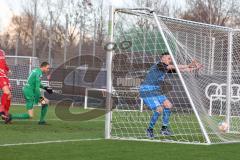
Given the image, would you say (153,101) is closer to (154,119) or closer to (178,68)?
(154,119)

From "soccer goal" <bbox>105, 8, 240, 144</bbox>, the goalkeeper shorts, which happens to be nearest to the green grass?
"soccer goal" <bbox>105, 8, 240, 144</bbox>

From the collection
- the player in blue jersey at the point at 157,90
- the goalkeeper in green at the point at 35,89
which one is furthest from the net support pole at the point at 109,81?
the goalkeeper in green at the point at 35,89

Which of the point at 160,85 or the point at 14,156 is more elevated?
the point at 160,85

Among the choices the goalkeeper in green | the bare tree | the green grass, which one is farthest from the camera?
the bare tree

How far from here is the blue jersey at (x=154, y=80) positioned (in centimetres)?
1177

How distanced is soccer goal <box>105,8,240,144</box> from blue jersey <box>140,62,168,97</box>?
0.38 metres

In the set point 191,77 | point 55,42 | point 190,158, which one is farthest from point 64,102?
point 190,158

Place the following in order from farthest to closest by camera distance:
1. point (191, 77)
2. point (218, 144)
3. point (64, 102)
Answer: point (64, 102), point (191, 77), point (218, 144)

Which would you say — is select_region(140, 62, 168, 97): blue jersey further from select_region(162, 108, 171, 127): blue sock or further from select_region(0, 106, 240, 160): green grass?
select_region(0, 106, 240, 160): green grass

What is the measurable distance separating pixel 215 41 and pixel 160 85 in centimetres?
292

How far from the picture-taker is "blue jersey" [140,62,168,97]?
38.6 ft

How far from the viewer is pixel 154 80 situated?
11852 millimetres

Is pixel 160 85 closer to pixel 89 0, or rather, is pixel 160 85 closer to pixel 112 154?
pixel 112 154

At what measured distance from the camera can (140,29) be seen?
47.1 feet
